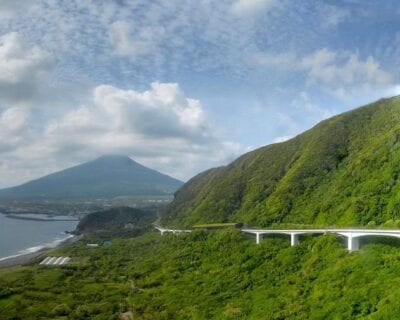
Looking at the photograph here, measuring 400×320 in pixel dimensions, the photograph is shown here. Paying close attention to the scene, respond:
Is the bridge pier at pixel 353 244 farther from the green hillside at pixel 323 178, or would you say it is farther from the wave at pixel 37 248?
the wave at pixel 37 248

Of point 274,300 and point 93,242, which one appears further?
point 93,242

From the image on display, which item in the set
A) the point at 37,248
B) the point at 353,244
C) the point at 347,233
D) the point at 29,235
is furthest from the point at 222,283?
the point at 29,235

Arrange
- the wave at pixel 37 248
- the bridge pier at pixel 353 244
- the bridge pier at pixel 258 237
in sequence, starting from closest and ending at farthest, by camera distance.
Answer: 1. the bridge pier at pixel 353 244
2. the bridge pier at pixel 258 237
3. the wave at pixel 37 248

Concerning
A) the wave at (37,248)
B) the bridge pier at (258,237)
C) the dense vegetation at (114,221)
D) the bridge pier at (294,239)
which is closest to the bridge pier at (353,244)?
the bridge pier at (294,239)

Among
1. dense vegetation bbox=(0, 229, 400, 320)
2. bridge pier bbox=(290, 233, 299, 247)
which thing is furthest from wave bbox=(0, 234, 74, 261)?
bridge pier bbox=(290, 233, 299, 247)

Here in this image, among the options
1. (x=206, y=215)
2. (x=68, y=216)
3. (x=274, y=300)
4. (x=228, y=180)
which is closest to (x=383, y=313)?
(x=274, y=300)

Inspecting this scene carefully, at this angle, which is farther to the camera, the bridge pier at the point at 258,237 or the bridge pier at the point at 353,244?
the bridge pier at the point at 258,237

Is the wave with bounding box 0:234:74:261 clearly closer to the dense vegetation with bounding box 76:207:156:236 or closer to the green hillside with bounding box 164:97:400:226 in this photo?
the dense vegetation with bounding box 76:207:156:236

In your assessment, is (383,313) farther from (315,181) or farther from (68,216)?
(68,216)
